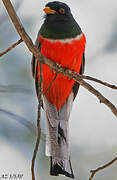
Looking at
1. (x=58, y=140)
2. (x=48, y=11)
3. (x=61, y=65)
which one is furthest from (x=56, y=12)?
(x=58, y=140)

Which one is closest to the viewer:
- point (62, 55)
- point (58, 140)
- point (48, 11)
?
point (58, 140)

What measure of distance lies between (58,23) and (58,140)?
115 centimetres

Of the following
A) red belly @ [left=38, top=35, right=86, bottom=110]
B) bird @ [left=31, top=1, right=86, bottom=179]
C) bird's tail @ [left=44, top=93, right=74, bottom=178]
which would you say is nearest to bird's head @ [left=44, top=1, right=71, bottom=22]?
bird @ [left=31, top=1, right=86, bottom=179]

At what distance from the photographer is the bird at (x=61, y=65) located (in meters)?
2.70

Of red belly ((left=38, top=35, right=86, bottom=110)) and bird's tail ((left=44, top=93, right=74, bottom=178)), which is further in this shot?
red belly ((left=38, top=35, right=86, bottom=110))

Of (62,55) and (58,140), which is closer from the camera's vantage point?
(58,140)

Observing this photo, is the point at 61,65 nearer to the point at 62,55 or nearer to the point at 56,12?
the point at 62,55

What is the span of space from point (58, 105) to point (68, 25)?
80 cm

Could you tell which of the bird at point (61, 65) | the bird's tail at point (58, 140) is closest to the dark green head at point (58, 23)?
the bird at point (61, 65)

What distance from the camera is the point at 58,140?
2.77 meters

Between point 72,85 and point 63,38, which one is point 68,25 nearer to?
point 63,38

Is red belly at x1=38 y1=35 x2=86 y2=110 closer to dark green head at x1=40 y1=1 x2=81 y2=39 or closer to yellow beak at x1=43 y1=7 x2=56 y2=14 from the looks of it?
dark green head at x1=40 y1=1 x2=81 y2=39

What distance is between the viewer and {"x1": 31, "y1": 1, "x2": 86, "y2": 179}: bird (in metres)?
2.70

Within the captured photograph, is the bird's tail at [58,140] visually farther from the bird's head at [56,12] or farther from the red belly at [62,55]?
the bird's head at [56,12]
